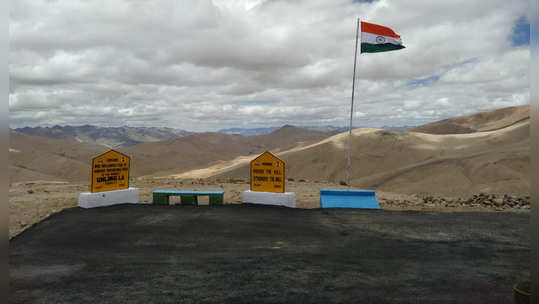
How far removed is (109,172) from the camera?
12.2m

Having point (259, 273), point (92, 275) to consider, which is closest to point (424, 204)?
point (259, 273)

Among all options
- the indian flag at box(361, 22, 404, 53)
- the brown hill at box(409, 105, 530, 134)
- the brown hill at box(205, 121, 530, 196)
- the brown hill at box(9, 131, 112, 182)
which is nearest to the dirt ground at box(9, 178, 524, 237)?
the indian flag at box(361, 22, 404, 53)

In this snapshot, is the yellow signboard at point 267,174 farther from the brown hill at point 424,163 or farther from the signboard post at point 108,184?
the brown hill at point 424,163

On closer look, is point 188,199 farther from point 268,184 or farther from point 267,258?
point 267,258

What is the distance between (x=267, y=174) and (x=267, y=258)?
5728mm

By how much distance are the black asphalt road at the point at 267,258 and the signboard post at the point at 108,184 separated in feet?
2.29

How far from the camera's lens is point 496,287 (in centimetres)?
536

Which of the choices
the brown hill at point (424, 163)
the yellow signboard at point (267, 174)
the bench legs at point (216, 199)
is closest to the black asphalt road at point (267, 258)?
the yellow signboard at point (267, 174)

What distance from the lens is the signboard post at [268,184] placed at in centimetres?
1223

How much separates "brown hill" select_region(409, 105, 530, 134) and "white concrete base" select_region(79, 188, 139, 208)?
7967 cm

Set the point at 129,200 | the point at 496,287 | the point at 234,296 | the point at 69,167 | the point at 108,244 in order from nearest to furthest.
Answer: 1. the point at 234,296
2. the point at 496,287
3. the point at 108,244
4. the point at 129,200
5. the point at 69,167

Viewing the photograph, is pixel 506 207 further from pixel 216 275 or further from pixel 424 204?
pixel 216 275

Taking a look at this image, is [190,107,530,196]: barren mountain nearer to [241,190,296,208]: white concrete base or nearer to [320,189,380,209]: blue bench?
[320,189,380,209]: blue bench

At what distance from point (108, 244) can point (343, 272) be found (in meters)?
4.98
